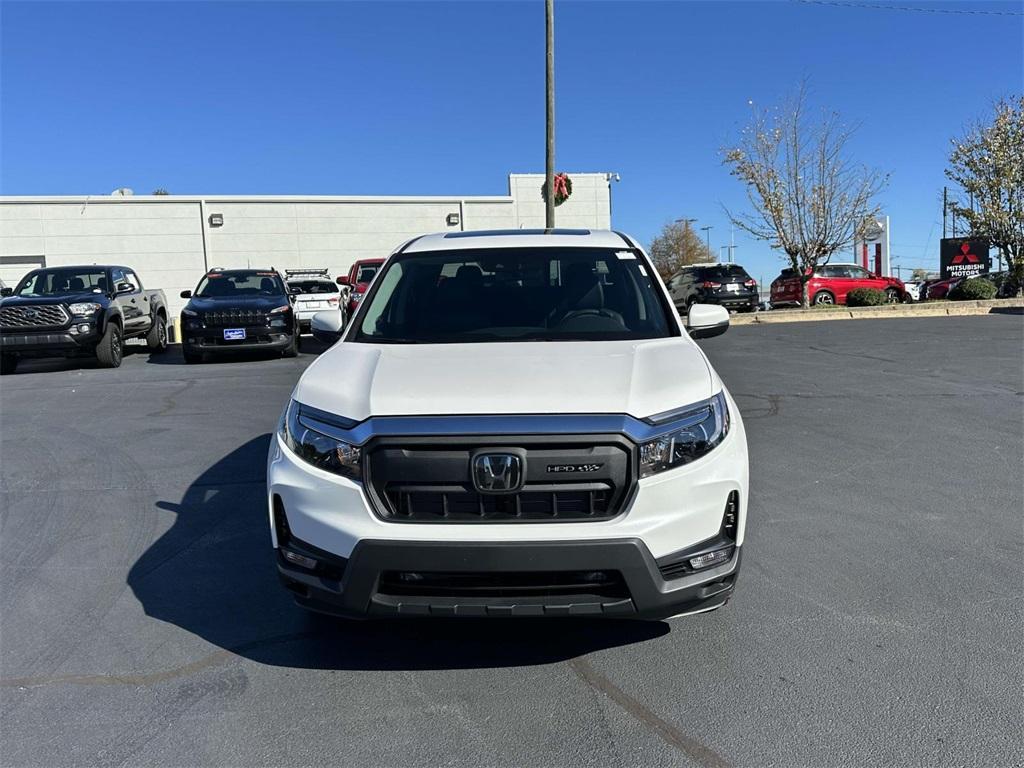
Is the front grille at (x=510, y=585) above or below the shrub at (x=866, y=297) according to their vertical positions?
below

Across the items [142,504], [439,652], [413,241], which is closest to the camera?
[439,652]

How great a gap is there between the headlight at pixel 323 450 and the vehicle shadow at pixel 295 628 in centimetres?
79

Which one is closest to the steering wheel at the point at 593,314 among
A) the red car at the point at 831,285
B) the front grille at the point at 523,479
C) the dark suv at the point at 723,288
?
the front grille at the point at 523,479

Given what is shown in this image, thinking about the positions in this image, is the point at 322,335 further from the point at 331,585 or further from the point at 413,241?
the point at 331,585

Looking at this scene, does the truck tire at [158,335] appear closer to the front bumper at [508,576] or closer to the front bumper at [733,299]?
the front bumper at [733,299]

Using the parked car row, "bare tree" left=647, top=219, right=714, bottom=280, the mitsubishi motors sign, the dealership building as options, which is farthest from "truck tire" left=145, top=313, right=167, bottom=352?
"bare tree" left=647, top=219, right=714, bottom=280

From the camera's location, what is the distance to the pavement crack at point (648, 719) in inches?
95.7

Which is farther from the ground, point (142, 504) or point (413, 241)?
point (413, 241)

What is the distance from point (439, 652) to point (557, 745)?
0.75m

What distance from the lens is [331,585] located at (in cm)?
269

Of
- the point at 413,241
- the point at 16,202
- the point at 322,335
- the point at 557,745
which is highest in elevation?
the point at 16,202

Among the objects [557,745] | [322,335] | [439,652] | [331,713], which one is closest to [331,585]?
[331,713]

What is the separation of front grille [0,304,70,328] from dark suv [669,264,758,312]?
15787mm

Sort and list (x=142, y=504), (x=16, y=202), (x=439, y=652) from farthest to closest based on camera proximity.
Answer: (x=16, y=202) < (x=142, y=504) < (x=439, y=652)
